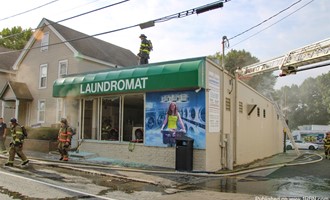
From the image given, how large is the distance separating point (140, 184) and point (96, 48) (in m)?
18.3

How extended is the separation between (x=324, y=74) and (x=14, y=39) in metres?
66.7

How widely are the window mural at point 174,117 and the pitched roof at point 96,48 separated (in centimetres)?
1069

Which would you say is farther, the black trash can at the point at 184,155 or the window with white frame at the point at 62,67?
the window with white frame at the point at 62,67

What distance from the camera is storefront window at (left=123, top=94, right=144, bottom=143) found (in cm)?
1448

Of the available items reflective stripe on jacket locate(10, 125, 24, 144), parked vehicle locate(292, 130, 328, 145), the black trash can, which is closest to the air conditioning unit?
the black trash can

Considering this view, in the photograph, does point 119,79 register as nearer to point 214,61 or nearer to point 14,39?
point 214,61

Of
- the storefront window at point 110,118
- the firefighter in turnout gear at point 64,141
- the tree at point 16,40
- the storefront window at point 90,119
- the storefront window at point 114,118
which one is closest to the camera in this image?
the firefighter in turnout gear at point 64,141

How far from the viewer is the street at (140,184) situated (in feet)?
26.7

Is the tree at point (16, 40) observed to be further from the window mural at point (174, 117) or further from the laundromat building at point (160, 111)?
the window mural at point (174, 117)

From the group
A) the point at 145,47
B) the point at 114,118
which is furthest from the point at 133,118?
the point at 145,47

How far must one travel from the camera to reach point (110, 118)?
16047 millimetres

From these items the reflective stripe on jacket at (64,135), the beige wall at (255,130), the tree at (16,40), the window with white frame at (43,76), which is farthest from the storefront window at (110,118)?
the tree at (16,40)

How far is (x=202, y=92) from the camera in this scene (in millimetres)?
12516

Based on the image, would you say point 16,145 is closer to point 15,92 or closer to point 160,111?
point 160,111
